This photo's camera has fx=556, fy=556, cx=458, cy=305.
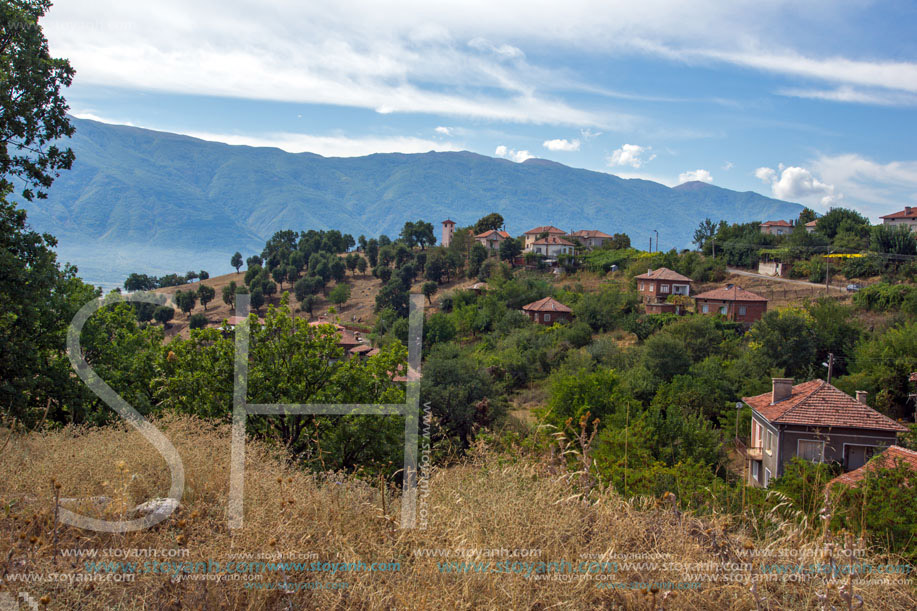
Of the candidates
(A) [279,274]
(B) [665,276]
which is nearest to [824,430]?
(B) [665,276]

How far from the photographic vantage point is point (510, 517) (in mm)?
2836

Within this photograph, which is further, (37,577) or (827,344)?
(827,344)

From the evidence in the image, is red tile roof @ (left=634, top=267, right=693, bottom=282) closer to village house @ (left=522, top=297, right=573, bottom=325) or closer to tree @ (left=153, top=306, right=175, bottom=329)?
village house @ (left=522, top=297, right=573, bottom=325)

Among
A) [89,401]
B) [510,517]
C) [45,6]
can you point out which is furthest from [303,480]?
[45,6]

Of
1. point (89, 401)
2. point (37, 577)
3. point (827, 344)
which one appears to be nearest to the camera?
point (37, 577)

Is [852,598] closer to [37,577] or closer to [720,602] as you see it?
[720,602]

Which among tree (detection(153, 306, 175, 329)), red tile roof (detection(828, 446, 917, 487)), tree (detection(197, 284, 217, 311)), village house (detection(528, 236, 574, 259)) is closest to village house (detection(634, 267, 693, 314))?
village house (detection(528, 236, 574, 259))

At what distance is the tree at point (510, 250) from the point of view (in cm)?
6041

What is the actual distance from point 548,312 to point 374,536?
4118 centimetres

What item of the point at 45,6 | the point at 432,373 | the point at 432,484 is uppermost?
the point at 45,6

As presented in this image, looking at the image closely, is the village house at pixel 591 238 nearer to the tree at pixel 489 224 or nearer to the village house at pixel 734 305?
the tree at pixel 489 224

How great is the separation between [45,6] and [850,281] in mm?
50205

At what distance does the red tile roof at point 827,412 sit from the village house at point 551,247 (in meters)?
45.6

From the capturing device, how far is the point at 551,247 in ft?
210
